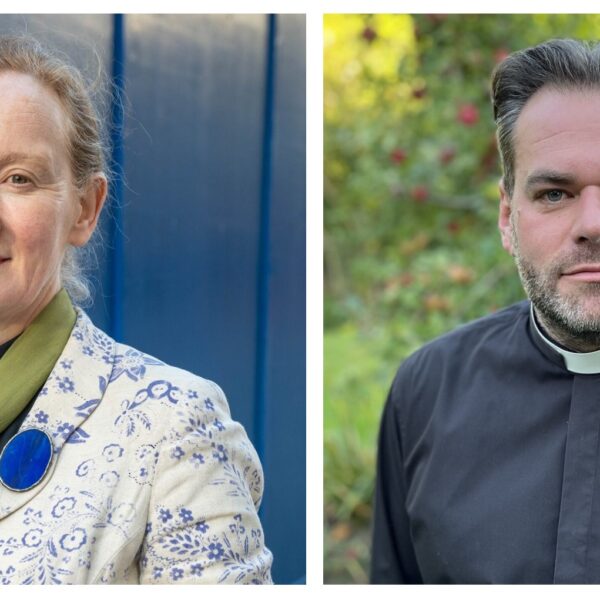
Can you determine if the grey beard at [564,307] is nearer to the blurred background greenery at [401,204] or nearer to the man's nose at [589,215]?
the man's nose at [589,215]

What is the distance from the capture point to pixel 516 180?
2049 millimetres

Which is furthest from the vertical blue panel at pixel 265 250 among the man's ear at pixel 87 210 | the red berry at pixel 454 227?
the red berry at pixel 454 227

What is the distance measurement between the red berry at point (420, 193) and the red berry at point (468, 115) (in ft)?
1.20

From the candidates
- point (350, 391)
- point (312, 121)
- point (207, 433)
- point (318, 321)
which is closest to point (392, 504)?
point (318, 321)

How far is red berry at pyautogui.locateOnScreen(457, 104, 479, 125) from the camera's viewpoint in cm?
379

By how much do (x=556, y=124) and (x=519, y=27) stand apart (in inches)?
82.5

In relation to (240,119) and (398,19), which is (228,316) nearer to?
(240,119)

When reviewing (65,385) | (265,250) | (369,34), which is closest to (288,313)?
(265,250)

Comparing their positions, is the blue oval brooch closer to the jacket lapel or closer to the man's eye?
the jacket lapel

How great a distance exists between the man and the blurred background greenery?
1559mm

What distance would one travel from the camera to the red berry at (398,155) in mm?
4005

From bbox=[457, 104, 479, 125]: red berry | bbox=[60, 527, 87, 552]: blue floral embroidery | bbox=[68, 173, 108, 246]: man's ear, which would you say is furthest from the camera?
bbox=[457, 104, 479, 125]: red berry

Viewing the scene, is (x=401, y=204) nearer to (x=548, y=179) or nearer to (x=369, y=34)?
(x=369, y=34)

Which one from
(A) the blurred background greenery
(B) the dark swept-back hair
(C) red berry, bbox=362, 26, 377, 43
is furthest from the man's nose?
(C) red berry, bbox=362, 26, 377, 43
